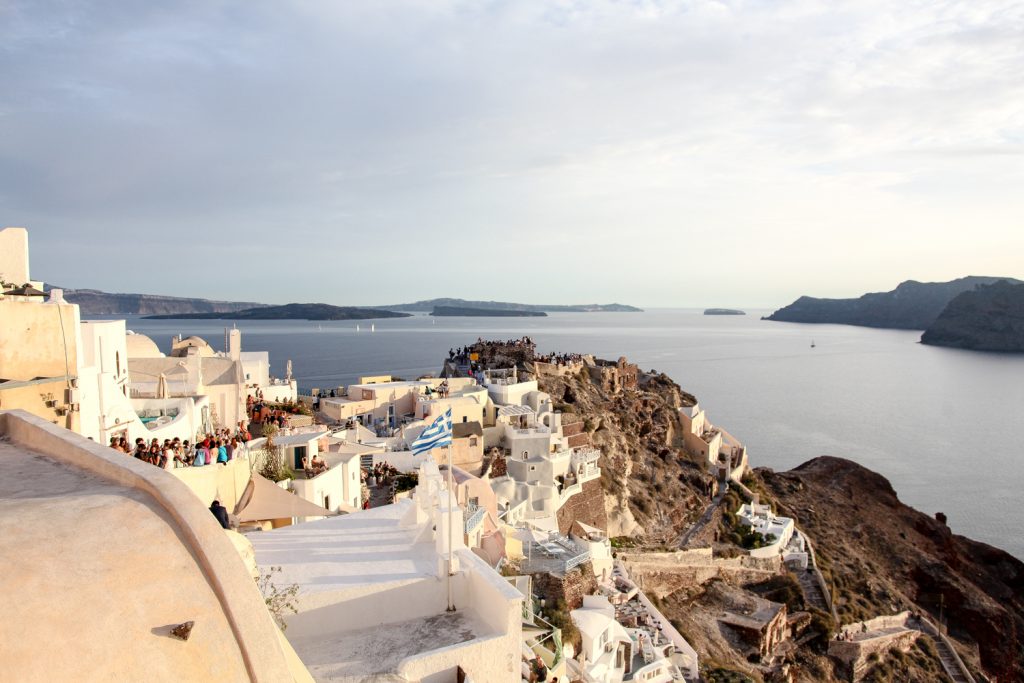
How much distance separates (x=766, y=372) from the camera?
100 m

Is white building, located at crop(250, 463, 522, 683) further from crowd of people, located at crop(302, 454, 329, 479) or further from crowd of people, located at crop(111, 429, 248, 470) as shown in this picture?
crowd of people, located at crop(302, 454, 329, 479)

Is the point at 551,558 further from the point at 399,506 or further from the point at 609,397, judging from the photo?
the point at 609,397

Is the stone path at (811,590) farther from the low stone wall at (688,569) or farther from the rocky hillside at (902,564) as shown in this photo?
the low stone wall at (688,569)

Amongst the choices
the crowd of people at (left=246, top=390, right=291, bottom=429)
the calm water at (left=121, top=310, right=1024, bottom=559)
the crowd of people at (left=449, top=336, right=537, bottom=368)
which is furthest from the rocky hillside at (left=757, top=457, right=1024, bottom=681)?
the crowd of people at (left=246, top=390, right=291, bottom=429)

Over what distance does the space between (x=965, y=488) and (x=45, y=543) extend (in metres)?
60.8

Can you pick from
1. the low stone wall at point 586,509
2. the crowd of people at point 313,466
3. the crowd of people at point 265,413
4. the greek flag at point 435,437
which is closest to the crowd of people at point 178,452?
the crowd of people at point 313,466

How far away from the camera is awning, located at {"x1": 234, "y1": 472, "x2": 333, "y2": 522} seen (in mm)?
10664

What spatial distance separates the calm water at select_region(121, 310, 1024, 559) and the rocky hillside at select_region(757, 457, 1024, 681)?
3.91 metres

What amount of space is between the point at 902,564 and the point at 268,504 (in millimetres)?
40323

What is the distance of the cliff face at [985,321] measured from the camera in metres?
136

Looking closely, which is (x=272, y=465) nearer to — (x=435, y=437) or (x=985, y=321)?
(x=435, y=437)

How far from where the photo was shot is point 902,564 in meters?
37.8

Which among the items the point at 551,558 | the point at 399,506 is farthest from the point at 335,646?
the point at 551,558

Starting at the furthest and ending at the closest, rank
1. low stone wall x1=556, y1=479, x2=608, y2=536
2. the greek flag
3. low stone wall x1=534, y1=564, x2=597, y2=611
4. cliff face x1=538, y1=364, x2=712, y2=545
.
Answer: cliff face x1=538, y1=364, x2=712, y2=545, low stone wall x1=556, y1=479, x2=608, y2=536, low stone wall x1=534, y1=564, x2=597, y2=611, the greek flag
